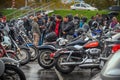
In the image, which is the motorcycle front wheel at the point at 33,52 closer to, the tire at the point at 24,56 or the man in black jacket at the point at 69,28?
the tire at the point at 24,56

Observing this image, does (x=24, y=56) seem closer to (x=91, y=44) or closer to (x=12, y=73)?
(x=91, y=44)

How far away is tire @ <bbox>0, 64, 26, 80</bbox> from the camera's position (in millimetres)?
7824

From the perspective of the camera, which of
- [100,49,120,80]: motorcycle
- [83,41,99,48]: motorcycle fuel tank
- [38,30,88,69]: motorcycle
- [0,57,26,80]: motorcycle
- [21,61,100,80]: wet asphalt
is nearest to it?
[100,49,120,80]: motorcycle

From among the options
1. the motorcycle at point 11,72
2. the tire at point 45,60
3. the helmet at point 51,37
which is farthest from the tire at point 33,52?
the motorcycle at point 11,72

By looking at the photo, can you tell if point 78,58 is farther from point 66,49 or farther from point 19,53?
point 19,53

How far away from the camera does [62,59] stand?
36.9ft

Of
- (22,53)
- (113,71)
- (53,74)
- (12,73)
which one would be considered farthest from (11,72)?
(22,53)

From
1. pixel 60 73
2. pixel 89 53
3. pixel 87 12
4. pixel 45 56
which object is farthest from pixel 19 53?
pixel 87 12

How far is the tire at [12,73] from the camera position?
7824 millimetres

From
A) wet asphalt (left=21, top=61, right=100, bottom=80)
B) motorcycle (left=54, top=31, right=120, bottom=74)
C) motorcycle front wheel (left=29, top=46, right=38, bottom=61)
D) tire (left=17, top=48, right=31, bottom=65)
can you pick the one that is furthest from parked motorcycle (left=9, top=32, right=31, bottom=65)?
motorcycle (left=54, top=31, right=120, bottom=74)

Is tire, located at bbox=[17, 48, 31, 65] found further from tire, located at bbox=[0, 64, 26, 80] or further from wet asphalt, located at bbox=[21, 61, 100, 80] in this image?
tire, located at bbox=[0, 64, 26, 80]

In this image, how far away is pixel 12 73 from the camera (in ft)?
25.8

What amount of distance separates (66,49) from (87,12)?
137 feet

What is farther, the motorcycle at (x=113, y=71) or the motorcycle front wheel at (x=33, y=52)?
the motorcycle front wheel at (x=33, y=52)
